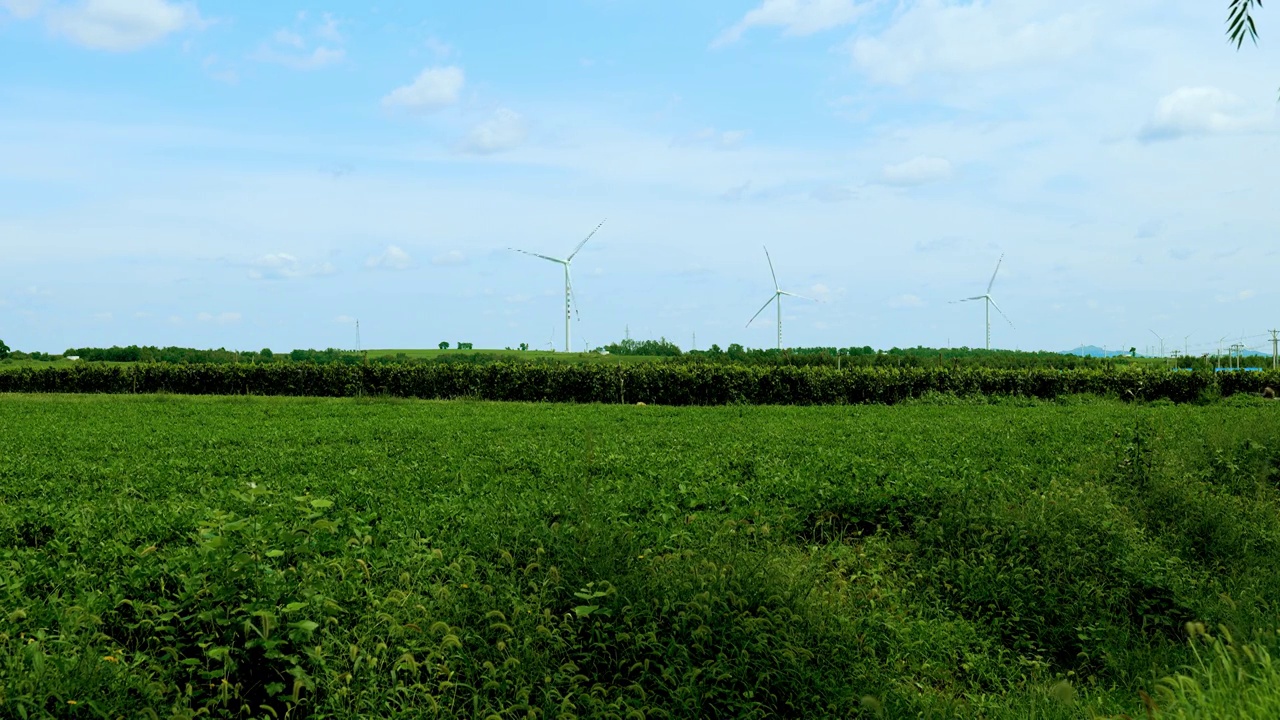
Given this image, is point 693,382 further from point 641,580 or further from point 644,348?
point 641,580

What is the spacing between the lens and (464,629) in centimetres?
516

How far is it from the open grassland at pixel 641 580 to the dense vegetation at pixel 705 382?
42.5ft

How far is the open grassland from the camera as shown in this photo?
4.79 metres

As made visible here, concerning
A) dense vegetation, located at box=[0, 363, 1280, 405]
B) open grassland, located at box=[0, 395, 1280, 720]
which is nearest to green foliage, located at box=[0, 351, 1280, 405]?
dense vegetation, located at box=[0, 363, 1280, 405]

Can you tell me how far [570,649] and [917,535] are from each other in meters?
4.02

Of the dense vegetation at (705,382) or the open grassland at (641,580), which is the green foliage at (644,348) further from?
the open grassland at (641,580)

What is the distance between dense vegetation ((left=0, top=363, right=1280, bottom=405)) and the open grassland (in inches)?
510

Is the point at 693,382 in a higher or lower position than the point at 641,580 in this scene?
higher

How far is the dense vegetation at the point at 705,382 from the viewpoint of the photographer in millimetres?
24234

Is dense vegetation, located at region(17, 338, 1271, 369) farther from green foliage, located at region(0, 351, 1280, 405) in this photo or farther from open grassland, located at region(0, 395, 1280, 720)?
open grassland, located at region(0, 395, 1280, 720)

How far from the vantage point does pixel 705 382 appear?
2422cm

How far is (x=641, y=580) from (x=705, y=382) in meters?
18.7

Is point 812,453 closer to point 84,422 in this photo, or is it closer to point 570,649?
point 570,649

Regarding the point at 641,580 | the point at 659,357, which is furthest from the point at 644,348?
the point at 641,580
